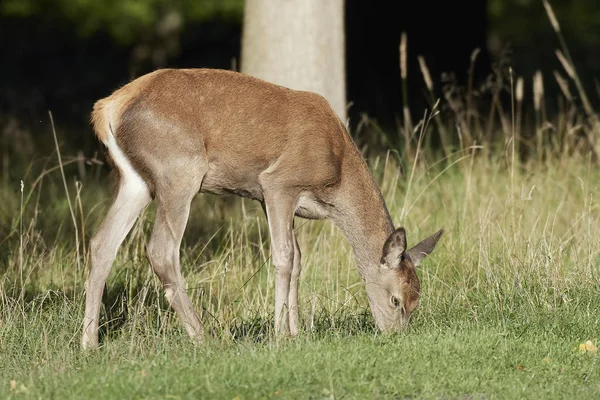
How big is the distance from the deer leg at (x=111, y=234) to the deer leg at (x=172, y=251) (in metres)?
0.21

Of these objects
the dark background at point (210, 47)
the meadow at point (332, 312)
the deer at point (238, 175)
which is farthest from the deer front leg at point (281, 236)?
the dark background at point (210, 47)

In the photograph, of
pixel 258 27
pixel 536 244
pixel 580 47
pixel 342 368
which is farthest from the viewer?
pixel 580 47

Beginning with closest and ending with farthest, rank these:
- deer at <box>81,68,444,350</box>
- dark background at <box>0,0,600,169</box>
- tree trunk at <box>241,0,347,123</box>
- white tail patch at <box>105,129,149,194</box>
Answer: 1. deer at <box>81,68,444,350</box>
2. white tail patch at <box>105,129,149,194</box>
3. tree trunk at <box>241,0,347,123</box>
4. dark background at <box>0,0,600,169</box>

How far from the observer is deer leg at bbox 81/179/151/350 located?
6586 millimetres

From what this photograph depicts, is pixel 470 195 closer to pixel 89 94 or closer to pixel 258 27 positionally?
pixel 258 27

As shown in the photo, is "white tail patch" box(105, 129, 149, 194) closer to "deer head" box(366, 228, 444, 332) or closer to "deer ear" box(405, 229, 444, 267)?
"deer head" box(366, 228, 444, 332)

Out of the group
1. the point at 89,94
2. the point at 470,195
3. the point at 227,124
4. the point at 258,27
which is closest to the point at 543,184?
the point at 470,195

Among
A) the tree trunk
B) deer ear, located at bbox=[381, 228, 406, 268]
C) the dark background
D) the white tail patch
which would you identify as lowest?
the dark background

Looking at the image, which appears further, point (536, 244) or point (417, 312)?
point (536, 244)

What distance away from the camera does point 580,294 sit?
684 cm

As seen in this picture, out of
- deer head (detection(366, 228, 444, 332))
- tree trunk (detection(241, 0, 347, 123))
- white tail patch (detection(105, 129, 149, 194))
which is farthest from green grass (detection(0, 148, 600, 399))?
tree trunk (detection(241, 0, 347, 123))

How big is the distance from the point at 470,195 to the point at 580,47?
19.1 metres

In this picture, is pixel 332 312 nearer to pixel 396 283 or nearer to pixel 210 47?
pixel 396 283

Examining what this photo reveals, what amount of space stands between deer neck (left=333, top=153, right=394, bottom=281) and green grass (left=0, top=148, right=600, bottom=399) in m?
0.35
